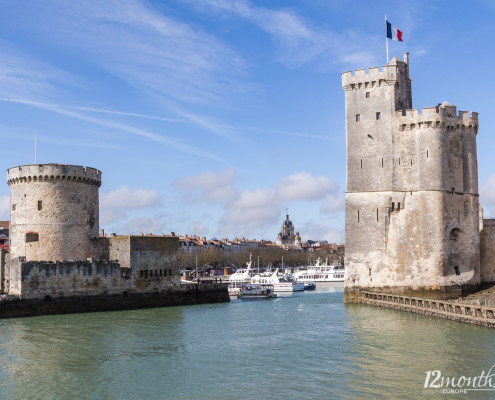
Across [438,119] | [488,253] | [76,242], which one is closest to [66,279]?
[76,242]

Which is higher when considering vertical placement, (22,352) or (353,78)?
(353,78)

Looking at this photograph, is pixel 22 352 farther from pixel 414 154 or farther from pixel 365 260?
pixel 414 154

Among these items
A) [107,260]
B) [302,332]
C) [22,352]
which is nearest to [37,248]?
[107,260]

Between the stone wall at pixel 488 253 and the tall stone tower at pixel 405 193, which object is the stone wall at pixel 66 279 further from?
the stone wall at pixel 488 253

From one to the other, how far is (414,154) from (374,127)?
10.2 ft

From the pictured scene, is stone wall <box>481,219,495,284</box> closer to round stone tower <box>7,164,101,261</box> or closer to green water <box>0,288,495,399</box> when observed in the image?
green water <box>0,288,495,399</box>

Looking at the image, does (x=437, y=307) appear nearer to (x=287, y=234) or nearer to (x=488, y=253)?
(x=488, y=253)

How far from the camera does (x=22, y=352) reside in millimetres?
22469

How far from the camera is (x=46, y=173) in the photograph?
38781mm

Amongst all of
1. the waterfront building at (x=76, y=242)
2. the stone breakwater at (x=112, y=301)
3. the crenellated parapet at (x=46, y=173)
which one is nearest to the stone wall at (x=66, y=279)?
the waterfront building at (x=76, y=242)

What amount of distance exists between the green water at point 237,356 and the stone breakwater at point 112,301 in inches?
63.5

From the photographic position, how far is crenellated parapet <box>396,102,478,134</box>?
36.0 meters

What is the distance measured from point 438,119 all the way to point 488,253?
9762 mm

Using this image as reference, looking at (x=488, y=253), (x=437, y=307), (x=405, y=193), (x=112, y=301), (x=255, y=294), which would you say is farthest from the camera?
(x=255, y=294)
